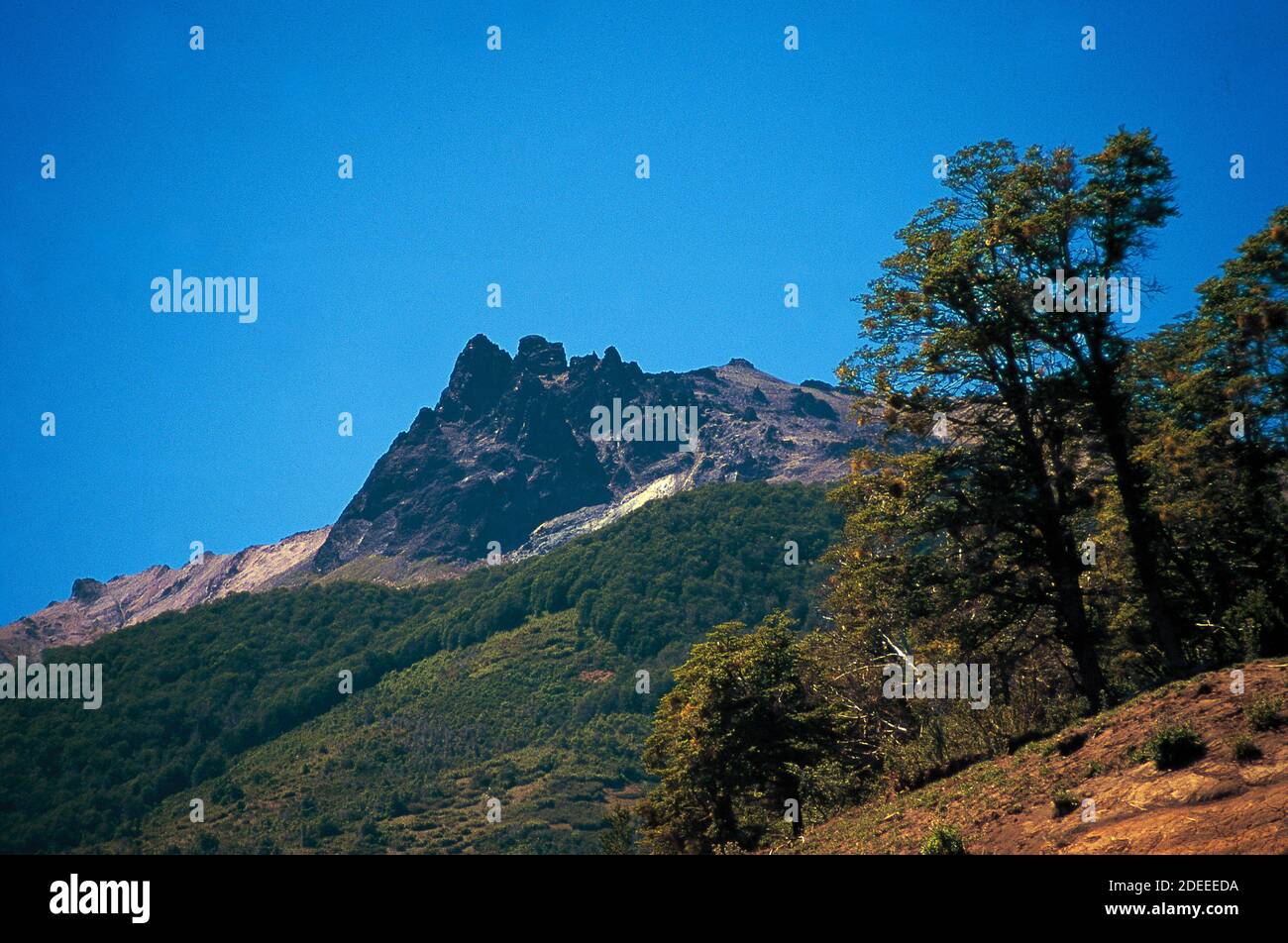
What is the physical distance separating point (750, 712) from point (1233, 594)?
16.6 meters

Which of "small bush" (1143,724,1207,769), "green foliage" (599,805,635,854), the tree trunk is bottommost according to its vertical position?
"green foliage" (599,805,635,854)

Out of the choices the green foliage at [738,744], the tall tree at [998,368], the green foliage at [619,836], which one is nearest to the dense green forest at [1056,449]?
the tall tree at [998,368]

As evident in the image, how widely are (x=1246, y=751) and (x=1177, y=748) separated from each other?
1.05 m

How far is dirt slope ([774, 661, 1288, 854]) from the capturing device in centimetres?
1303

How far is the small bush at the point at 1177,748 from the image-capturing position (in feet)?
49.5

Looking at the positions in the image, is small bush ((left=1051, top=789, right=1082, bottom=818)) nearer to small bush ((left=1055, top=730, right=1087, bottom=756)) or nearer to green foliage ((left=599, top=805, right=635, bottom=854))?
small bush ((left=1055, top=730, right=1087, bottom=756))

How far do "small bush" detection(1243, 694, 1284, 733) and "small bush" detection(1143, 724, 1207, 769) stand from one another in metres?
0.77

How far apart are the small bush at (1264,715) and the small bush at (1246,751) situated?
0.55 m

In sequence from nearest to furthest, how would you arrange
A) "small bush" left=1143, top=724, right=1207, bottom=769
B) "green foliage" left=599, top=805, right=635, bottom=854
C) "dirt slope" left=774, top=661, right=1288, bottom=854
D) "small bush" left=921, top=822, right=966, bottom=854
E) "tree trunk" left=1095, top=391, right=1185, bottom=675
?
"dirt slope" left=774, top=661, right=1288, bottom=854
"small bush" left=1143, top=724, right=1207, bottom=769
"small bush" left=921, top=822, right=966, bottom=854
"tree trunk" left=1095, top=391, right=1185, bottom=675
"green foliage" left=599, top=805, right=635, bottom=854

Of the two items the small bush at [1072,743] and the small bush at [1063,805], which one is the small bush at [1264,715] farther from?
the small bush at [1072,743]

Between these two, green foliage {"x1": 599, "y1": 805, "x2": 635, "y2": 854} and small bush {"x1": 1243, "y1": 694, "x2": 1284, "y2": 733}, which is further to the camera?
green foliage {"x1": 599, "y1": 805, "x2": 635, "y2": 854}

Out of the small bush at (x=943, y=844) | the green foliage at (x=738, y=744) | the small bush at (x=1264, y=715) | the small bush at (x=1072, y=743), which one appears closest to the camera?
the small bush at (x=1264, y=715)

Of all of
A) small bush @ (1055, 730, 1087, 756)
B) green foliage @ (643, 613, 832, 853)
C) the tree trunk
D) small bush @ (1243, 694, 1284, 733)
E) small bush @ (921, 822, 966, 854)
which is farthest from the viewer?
green foliage @ (643, 613, 832, 853)

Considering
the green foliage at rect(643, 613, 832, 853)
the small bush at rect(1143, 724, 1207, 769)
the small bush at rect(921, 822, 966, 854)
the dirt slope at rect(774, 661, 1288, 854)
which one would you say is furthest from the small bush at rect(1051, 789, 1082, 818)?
the green foliage at rect(643, 613, 832, 853)
